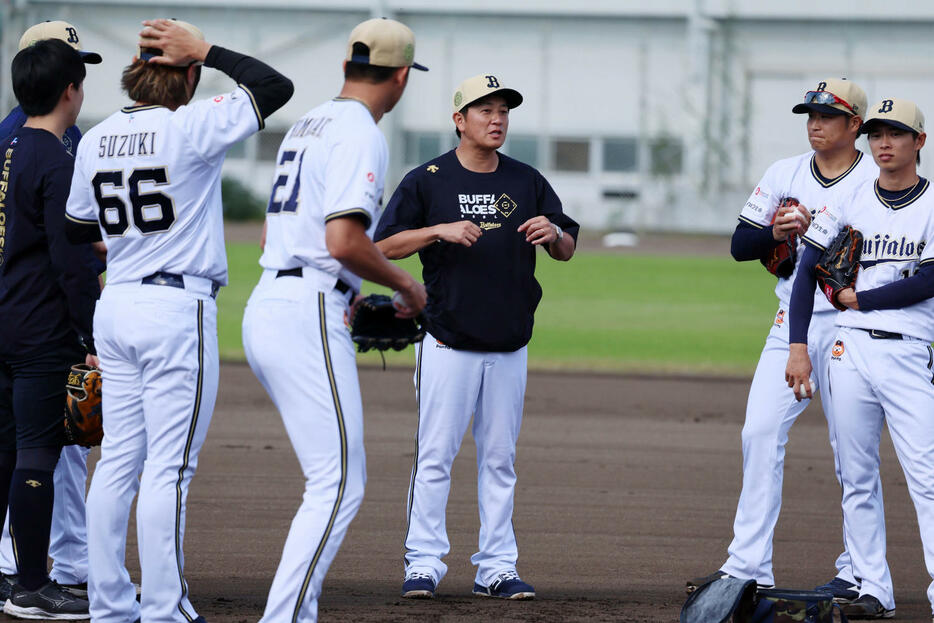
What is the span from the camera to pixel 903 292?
17.8 feet

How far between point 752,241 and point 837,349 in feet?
2.55

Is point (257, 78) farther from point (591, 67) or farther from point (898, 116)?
point (591, 67)

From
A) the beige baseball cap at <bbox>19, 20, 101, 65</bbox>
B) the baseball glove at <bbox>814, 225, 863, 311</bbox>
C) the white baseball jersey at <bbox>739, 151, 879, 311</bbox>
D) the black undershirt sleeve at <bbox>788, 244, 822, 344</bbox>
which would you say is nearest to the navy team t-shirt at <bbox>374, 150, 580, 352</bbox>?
the white baseball jersey at <bbox>739, 151, 879, 311</bbox>

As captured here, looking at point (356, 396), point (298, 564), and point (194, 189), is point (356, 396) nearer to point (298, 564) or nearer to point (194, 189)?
point (298, 564)

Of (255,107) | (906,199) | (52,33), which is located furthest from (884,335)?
(52,33)

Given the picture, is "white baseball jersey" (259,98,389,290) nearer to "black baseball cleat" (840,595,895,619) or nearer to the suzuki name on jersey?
the suzuki name on jersey

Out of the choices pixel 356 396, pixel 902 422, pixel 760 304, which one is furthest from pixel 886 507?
pixel 760 304

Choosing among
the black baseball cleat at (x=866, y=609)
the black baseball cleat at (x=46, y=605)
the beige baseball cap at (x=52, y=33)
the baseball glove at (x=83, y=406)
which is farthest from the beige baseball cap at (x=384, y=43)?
the black baseball cleat at (x=866, y=609)

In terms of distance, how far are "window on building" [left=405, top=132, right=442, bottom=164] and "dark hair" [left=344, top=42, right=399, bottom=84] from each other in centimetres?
4347

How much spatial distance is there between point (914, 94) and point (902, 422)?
144 ft

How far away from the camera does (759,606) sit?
4840 millimetres

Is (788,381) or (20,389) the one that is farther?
(788,381)

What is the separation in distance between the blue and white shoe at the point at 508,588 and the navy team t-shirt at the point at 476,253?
114 cm

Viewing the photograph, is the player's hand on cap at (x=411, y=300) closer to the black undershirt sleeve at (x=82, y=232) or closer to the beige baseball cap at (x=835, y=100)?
the black undershirt sleeve at (x=82, y=232)
